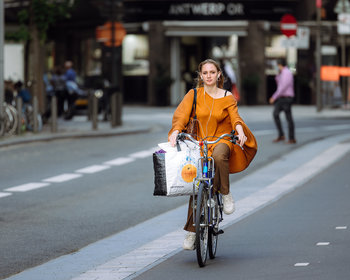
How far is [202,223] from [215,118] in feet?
2.81

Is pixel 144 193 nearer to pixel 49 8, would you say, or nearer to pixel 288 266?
pixel 288 266

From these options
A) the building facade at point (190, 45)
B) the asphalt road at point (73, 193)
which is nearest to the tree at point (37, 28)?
the asphalt road at point (73, 193)

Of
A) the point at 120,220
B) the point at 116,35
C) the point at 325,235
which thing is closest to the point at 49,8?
the point at 116,35

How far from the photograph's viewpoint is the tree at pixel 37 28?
977 inches

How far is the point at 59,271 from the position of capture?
762 centimetres

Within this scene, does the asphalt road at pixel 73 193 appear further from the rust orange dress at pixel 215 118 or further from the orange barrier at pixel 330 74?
the orange barrier at pixel 330 74

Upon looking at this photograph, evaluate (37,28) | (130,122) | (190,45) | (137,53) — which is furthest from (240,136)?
(190,45)

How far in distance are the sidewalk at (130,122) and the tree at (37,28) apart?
3.91 ft

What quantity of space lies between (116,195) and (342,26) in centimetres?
2363

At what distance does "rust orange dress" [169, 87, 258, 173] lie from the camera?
7.75 m

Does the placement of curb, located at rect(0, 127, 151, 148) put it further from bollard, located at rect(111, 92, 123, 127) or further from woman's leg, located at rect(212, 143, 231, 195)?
woman's leg, located at rect(212, 143, 231, 195)

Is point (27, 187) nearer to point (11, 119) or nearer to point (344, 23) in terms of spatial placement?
point (11, 119)

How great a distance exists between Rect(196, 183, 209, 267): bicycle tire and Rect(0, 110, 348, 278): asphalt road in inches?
56.6

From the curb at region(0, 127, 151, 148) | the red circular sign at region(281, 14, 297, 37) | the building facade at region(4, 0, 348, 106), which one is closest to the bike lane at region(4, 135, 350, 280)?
the curb at region(0, 127, 151, 148)
